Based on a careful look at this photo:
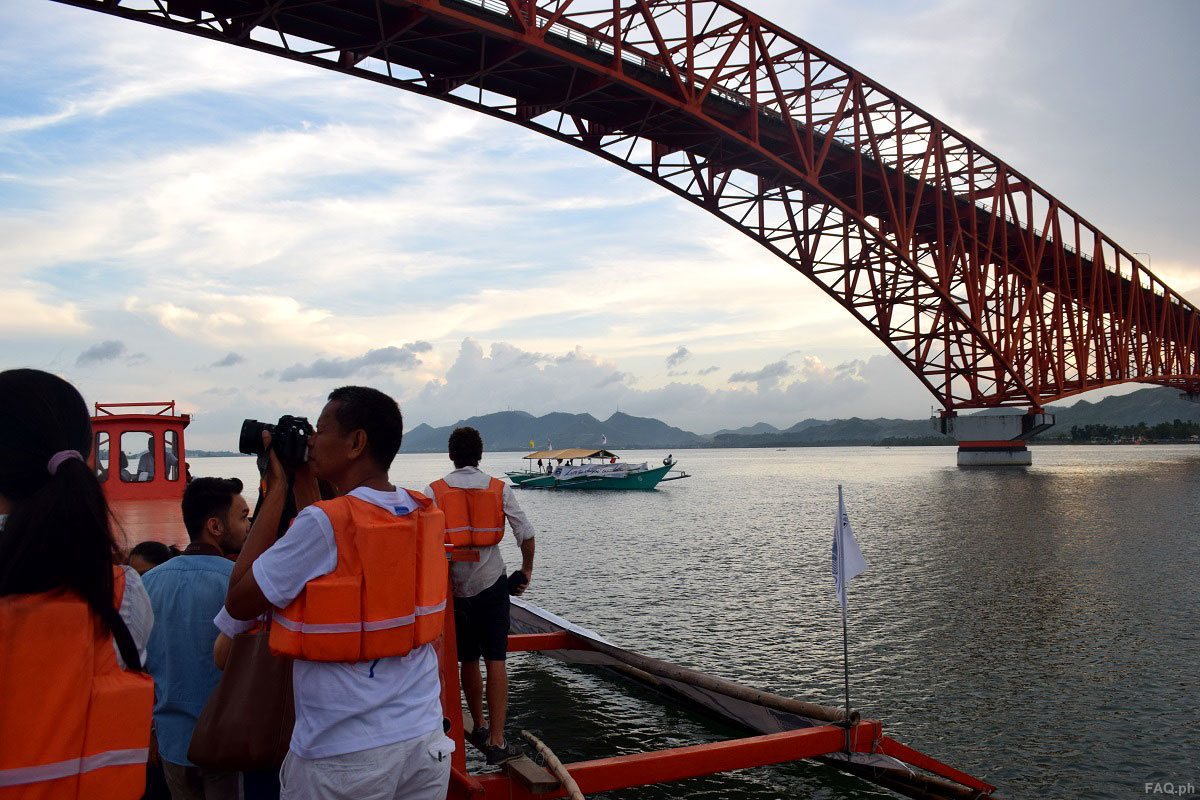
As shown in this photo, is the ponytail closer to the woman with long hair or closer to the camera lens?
the woman with long hair

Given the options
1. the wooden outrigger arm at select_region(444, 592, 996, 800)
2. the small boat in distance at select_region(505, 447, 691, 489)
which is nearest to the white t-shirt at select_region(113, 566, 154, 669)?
the wooden outrigger arm at select_region(444, 592, 996, 800)

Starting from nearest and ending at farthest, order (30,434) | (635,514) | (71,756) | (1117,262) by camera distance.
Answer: (71,756), (30,434), (635,514), (1117,262)

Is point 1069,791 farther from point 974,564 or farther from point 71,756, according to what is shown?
point 974,564

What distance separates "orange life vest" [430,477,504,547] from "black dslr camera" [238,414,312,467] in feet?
8.08

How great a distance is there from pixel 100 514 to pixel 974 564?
Answer: 55.5ft

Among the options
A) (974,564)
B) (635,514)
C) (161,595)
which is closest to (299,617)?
(161,595)

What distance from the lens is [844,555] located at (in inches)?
230

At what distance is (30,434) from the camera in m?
1.87

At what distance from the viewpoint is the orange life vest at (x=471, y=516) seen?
5.20 m

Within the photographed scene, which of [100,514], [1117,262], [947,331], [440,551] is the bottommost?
[440,551]

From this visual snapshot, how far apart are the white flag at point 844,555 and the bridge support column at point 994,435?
48192 millimetres

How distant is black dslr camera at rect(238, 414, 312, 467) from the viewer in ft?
8.91

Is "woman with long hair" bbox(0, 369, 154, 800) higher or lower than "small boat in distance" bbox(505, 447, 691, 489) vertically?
higher

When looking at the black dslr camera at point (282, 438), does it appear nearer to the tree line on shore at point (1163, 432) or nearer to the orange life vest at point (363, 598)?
the orange life vest at point (363, 598)
